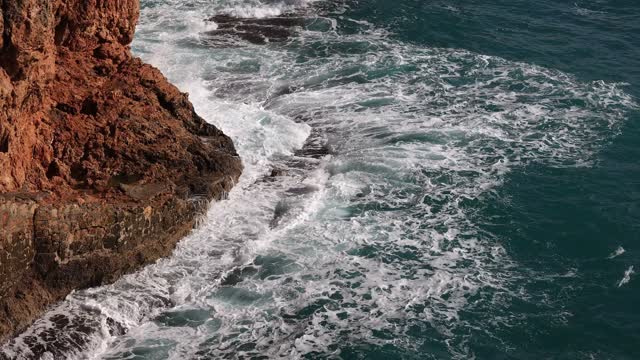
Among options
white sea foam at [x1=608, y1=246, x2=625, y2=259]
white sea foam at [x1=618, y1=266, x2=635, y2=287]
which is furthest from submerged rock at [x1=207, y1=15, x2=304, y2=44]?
white sea foam at [x1=618, y1=266, x2=635, y2=287]

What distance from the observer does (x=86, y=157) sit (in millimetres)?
22766

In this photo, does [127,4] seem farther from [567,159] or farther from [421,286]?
[567,159]

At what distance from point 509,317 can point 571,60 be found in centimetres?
1973

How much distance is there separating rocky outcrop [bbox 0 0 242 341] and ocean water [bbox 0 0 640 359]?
0.82m

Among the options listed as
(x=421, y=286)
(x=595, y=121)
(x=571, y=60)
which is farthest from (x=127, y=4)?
(x=571, y=60)

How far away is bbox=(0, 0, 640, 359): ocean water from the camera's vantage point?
20641mm

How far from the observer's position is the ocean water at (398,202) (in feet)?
67.7

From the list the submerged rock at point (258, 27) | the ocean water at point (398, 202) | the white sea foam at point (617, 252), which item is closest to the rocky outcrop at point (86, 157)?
the ocean water at point (398, 202)

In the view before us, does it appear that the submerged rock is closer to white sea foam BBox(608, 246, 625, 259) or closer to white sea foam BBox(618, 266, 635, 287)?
white sea foam BBox(608, 246, 625, 259)

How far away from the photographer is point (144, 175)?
23281 millimetres

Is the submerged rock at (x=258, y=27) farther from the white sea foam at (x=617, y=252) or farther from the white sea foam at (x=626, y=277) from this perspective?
the white sea foam at (x=626, y=277)

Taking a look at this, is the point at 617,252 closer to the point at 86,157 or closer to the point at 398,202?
the point at 398,202

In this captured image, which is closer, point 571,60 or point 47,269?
point 47,269

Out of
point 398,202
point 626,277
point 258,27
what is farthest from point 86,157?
point 258,27
